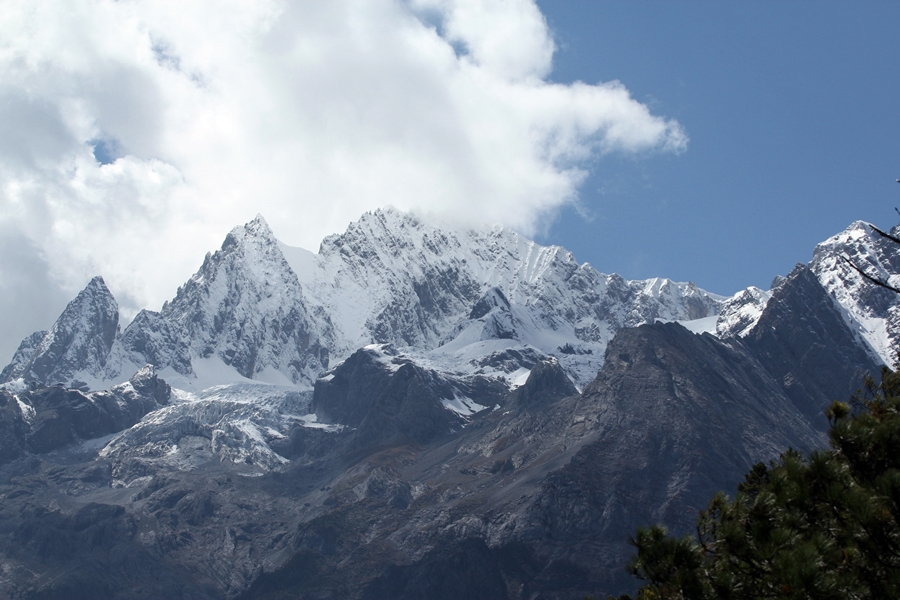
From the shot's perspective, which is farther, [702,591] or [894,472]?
[702,591]

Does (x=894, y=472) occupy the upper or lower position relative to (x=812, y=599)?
upper

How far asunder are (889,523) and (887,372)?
92.0 feet

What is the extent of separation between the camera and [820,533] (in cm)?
2911

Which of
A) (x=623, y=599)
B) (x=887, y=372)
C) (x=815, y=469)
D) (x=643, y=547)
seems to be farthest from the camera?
(x=887, y=372)

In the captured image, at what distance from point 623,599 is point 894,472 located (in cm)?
2151

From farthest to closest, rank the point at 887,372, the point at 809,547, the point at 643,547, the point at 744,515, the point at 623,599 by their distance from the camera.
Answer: the point at 887,372 < the point at 623,599 < the point at 643,547 < the point at 744,515 < the point at 809,547

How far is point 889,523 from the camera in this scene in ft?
94.6

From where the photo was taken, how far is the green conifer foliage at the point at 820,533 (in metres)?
28.2

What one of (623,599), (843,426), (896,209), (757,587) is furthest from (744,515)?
(623,599)

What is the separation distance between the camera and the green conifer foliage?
28.2 m

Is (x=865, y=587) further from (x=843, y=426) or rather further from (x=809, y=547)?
(x=843, y=426)

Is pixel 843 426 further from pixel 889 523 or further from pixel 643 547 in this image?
pixel 643 547

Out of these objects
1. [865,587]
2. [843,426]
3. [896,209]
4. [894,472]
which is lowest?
[865,587]

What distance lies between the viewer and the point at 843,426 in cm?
3100
